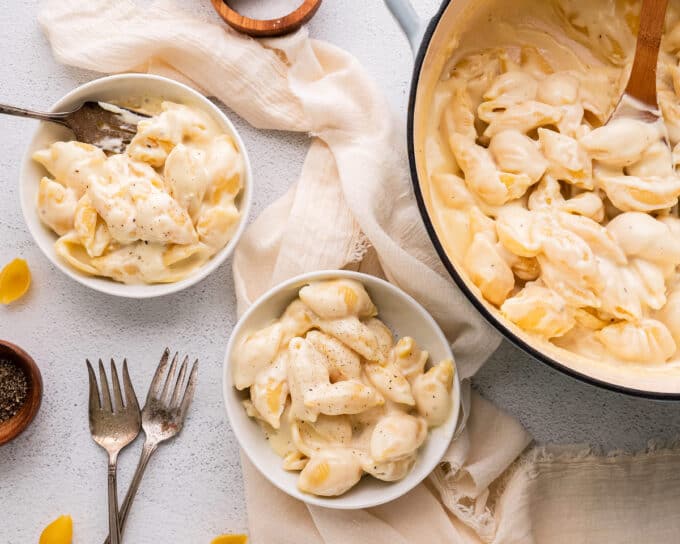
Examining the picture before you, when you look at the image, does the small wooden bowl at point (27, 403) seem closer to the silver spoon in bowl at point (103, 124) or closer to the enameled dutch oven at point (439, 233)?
the silver spoon in bowl at point (103, 124)

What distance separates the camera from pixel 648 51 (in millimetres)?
1132

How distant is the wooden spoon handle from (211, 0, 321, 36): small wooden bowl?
49cm

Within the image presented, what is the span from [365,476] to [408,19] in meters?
0.66

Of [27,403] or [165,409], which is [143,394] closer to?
[165,409]

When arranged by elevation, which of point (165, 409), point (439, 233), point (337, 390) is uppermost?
point (439, 233)

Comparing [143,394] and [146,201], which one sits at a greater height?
[146,201]

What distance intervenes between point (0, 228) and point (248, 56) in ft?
1.61

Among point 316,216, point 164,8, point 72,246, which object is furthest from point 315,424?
point 164,8

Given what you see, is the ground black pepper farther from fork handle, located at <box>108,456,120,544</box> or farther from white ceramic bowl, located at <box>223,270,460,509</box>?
white ceramic bowl, located at <box>223,270,460,509</box>

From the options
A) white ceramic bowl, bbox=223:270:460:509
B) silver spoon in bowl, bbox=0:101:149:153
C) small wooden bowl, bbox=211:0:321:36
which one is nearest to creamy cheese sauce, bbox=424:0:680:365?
white ceramic bowl, bbox=223:270:460:509

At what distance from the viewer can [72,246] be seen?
47.0 inches

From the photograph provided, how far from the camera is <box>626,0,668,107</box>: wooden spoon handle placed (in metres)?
1.13

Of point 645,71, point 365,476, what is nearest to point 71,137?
point 365,476

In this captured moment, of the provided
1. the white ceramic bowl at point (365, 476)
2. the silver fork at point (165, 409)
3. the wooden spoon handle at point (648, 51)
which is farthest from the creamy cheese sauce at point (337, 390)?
the wooden spoon handle at point (648, 51)
